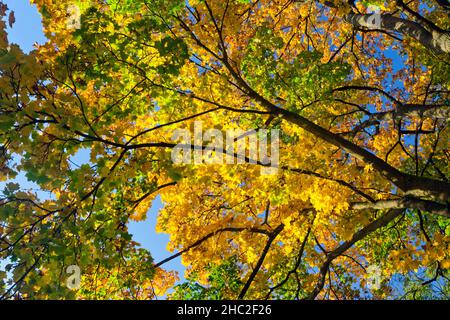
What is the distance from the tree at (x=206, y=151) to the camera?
489cm

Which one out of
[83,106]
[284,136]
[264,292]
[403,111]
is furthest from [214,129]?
[264,292]

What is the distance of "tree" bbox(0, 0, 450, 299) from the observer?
4.89 metres

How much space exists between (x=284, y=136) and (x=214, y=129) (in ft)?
6.00

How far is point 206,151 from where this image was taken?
6.46m

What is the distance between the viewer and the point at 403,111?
20.6 ft

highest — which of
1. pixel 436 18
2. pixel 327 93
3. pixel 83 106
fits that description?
pixel 436 18

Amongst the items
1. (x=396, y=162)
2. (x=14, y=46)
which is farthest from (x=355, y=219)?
(x=14, y=46)

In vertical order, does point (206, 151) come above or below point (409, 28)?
below

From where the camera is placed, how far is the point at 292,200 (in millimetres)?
8398

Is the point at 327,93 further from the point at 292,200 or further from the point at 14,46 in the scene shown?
the point at 14,46

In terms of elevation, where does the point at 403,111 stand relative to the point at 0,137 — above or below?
above
